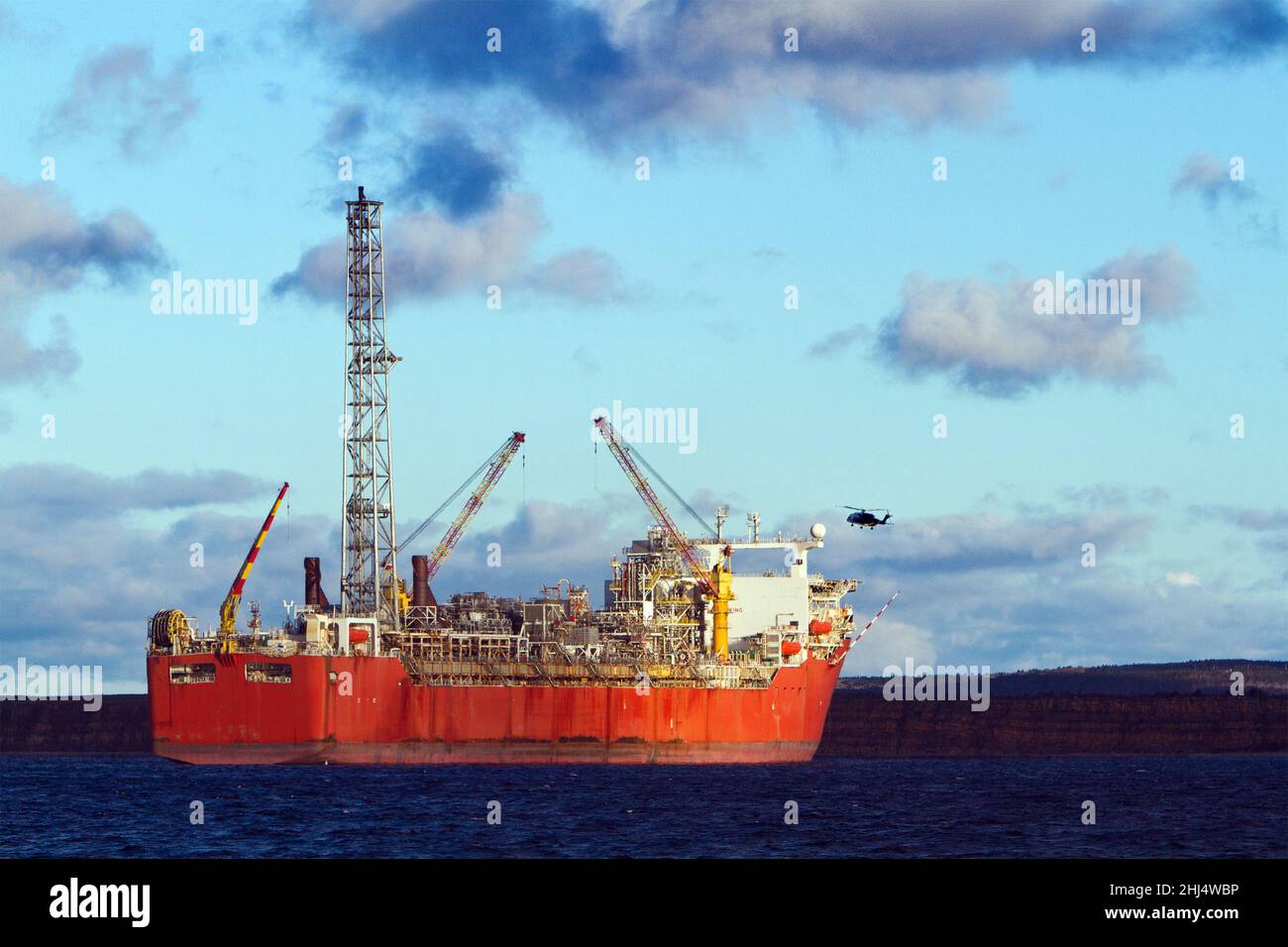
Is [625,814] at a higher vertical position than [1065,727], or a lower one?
higher

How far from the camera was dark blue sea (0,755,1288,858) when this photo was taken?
5628 centimetres

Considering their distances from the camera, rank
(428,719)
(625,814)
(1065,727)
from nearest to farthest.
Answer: (625,814), (428,719), (1065,727)

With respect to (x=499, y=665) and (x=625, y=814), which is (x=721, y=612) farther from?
(x=625, y=814)

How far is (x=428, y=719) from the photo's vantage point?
10025 cm

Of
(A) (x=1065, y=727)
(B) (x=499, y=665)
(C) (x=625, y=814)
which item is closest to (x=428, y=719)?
(B) (x=499, y=665)

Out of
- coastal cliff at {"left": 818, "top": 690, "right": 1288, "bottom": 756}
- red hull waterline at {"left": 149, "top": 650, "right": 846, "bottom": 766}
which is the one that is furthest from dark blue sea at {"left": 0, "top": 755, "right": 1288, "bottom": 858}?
coastal cliff at {"left": 818, "top": 690, "right": 1288, "bottom": 756}

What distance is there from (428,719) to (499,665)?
606 centimetres

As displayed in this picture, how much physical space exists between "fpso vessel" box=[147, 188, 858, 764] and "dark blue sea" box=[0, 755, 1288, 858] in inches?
84.6

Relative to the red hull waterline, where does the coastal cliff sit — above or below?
below

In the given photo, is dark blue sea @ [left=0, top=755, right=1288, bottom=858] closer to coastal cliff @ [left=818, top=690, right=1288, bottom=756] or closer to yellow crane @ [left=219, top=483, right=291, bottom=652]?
yellow crane @ [left=219, top=483, right=291, bottom=652]
